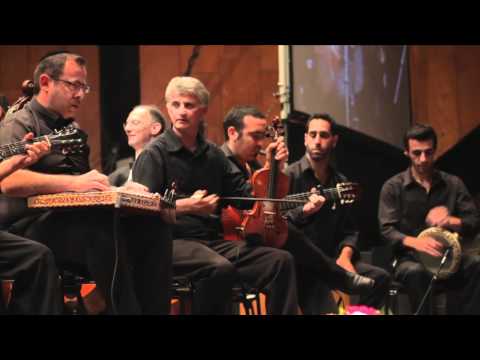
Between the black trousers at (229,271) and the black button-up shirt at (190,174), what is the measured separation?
4.2 inches

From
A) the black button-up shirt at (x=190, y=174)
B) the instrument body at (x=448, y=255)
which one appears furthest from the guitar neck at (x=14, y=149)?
the instrument body at (x=448, y=255)

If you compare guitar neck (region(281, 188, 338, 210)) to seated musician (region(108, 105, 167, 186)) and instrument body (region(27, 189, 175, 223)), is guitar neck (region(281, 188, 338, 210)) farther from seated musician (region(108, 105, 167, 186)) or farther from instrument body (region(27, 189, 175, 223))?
instrument body (region(27, 189, 175, 223))

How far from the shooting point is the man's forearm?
10.8 feet

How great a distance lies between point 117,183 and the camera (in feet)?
16.2

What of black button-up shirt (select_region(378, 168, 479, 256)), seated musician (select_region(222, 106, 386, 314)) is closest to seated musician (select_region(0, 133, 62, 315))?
seated musician (select_region(222, 106, 386, 314))

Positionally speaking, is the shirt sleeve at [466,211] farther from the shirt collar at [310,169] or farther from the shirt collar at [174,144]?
the shirt collar at [174,144]

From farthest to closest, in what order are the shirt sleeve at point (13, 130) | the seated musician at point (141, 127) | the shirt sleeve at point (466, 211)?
the shirt sleeve at point (466, 211), the seated musician at point (141, 127), the shirt sleeve at point (13, 130)

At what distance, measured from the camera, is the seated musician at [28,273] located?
3.16 meters

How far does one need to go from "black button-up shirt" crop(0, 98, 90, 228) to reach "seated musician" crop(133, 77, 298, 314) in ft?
1.37

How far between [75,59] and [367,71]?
3335 millimetres

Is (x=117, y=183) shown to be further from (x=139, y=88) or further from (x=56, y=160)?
(x=139, y=88)
